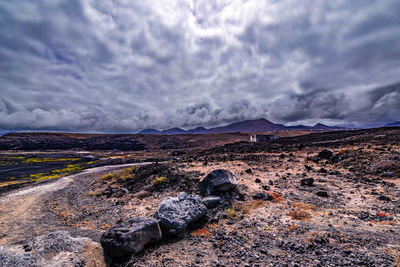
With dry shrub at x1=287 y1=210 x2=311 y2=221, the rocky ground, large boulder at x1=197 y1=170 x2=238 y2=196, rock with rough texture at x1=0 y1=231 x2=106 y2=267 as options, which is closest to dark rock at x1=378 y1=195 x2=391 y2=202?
the rocky ground

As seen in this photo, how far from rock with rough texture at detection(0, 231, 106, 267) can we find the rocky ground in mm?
720

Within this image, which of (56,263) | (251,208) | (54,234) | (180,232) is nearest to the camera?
(56,263)

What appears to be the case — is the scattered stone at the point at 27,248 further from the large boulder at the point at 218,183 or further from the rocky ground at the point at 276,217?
the large boulder at the point at 218,183

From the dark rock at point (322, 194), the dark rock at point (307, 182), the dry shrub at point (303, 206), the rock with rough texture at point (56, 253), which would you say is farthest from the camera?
the dark rock at point (307, 182)

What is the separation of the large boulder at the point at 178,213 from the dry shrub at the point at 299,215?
4577 mm

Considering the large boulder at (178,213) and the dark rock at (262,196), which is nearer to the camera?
the large boulder at (178,213)

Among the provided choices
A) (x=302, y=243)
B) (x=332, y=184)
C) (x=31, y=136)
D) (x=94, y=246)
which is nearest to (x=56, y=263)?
(x=94, y=246)

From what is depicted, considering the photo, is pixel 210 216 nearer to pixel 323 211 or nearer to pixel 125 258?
pixel 125 258

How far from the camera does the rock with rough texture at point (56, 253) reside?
5.23m

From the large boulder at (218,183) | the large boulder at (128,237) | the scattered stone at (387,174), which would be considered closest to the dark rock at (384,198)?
the scattered stone at (387,174)

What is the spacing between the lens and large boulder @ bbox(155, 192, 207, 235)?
8.11m

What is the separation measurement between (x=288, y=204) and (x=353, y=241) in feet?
13.5

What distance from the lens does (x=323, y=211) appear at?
31.2ft

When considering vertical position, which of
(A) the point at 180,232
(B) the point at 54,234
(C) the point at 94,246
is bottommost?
(A) the point at 180,232
